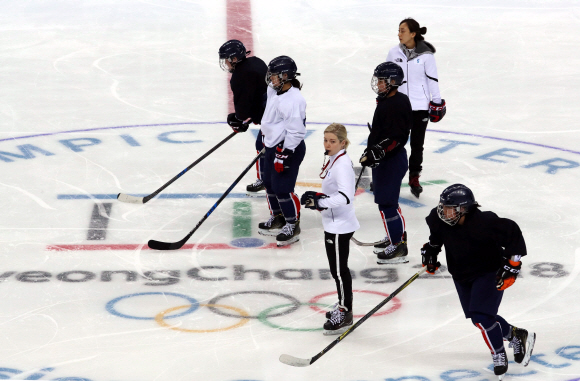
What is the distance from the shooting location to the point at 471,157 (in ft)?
26.1

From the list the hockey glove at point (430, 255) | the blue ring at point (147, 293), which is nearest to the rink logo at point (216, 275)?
the blue ring at point (147, 293)

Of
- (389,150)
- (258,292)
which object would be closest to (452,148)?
(389,150)

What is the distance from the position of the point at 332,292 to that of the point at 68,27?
8.90 meters

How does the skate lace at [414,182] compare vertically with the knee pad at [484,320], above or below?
above

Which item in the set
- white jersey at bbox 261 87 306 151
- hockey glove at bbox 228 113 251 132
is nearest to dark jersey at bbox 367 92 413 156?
white jersey at bbox 261 87 306 151

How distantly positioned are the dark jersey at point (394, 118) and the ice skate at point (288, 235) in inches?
35.9

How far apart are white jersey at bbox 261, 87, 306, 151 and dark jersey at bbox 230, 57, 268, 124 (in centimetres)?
33

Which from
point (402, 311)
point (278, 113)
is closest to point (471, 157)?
point (278, 113)

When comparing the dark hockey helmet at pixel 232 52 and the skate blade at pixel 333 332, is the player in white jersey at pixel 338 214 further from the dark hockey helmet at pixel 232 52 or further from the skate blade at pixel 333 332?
the dark hockey helmet at pixel 232 52

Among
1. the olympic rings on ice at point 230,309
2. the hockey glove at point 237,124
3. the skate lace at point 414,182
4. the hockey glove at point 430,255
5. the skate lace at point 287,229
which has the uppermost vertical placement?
the hockey glove at point 237,124

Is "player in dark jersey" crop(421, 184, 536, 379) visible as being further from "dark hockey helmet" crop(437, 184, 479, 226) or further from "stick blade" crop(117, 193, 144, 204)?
"stick blade" crop(117, 193, 144, 204)

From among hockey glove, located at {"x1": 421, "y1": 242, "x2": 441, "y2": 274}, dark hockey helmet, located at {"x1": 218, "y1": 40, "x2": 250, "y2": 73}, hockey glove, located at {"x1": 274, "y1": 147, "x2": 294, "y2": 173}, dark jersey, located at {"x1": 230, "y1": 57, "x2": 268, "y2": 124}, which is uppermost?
dark hockey helmet, located at {"x1": 218, "y1": 40, "x2": 250, "y2": 73}

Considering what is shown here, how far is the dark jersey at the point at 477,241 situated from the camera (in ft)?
12.9

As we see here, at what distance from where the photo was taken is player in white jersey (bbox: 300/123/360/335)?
455 cm
